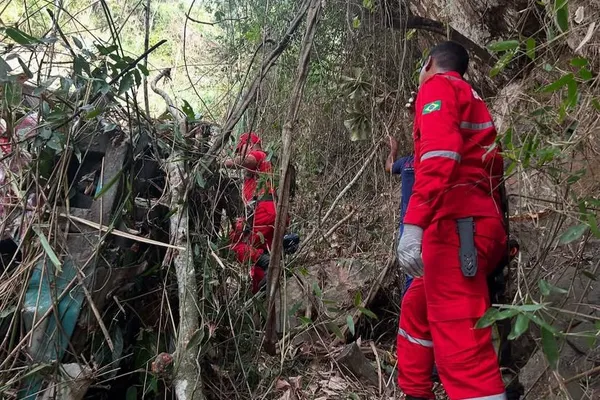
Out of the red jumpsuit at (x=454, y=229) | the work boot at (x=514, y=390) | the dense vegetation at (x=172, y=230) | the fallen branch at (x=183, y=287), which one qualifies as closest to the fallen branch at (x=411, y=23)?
the dense vegetation at (x=172, y=230)

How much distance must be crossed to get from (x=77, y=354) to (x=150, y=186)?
834 millimetres

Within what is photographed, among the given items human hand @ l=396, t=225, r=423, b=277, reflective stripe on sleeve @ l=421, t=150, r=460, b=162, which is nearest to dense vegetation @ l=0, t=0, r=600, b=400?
reflective stripe on sleeve @ l=421, t=150, r=460, b=162

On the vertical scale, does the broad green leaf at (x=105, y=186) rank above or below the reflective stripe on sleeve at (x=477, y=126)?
below

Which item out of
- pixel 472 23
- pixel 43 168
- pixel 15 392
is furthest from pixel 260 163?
pixel 472 23

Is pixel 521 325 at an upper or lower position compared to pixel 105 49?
lower

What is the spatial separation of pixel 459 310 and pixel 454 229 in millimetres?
348

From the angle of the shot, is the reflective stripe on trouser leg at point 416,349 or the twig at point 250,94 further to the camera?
the reflective stripe on trouser leg at point 416,349

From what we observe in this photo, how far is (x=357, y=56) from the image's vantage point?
14.6 ft

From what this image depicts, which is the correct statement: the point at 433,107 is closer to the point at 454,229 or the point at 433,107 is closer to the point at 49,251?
the point at 454,229

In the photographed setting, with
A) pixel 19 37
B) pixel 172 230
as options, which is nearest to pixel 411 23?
pixel 172 230

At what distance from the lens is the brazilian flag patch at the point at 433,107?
2.38 m

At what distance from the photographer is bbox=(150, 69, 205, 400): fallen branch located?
2.15 metres

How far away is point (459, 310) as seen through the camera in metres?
2.26

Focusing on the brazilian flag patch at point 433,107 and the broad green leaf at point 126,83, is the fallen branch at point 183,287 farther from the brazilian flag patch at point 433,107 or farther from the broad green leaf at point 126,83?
the brazilian flag patch at point 433,107
